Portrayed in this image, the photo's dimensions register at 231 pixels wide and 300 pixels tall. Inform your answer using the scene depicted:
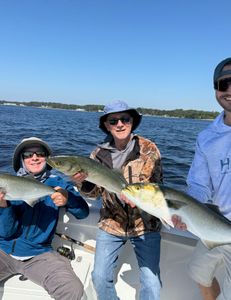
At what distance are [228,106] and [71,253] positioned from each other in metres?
2.71

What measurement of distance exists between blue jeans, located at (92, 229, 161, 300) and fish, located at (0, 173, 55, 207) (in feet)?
2.96

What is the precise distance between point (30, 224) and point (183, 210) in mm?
1847

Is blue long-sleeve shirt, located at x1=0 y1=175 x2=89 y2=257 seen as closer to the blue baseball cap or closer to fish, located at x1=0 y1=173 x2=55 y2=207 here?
fish, located at x1=0 y1=173 x2=55 y2=207

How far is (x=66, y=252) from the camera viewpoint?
426cm

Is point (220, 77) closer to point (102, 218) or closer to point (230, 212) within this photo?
point (230, 212)

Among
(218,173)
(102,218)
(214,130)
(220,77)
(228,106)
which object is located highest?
(220,77)

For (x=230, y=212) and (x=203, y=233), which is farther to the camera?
(x=230, y=212)

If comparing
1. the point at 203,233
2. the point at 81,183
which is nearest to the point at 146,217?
the point at 81,183

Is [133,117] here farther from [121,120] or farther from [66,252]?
[66,252]

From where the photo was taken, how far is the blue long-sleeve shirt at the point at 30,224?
3553 mm

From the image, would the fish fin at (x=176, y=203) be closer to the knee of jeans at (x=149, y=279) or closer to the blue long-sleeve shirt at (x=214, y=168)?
the blue long-sleeve shirt at (x=214, y=168)

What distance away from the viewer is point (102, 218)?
12.8ft

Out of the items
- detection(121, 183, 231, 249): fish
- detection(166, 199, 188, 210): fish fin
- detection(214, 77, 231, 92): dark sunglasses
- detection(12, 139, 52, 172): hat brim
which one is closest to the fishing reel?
detection(12, 139, 52, 172): hat brim

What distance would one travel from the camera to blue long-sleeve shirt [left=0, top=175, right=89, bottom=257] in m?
3.55
